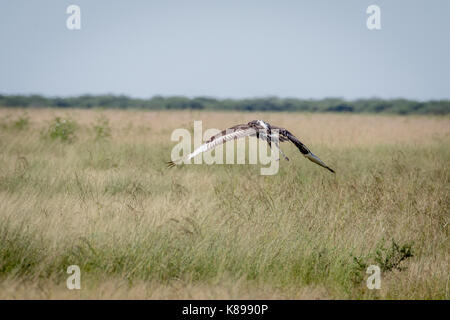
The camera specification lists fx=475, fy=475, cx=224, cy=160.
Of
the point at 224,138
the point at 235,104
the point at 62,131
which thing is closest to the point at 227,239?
the point at 224,138

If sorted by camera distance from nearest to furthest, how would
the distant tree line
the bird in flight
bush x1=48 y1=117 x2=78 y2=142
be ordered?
1. the bird in flight
2. bush x1=48 y1=117 x2=78 y2=142
3. the distant tree line

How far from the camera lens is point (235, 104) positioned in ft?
217

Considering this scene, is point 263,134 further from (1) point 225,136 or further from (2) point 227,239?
(2) point 227,239

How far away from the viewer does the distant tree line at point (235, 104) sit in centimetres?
5866

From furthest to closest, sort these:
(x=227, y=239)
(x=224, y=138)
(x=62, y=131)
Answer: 1. (x=62, y=131)
2. (x=224, y=138)
3. (x=227, y=239)

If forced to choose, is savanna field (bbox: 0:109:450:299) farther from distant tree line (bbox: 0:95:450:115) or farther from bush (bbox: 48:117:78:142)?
distant tree line (bbox: 0:95:450:115)

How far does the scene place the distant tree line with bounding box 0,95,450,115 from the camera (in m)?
58.7

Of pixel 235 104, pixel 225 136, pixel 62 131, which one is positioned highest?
pixel 235 104

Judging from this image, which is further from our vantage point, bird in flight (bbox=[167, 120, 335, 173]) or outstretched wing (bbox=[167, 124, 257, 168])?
bird in flight (bbox=[167, 120, 335, 173])

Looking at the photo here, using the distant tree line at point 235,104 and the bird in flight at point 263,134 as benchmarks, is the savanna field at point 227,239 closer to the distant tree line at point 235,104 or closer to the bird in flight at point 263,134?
the bird in flight at point 263,134

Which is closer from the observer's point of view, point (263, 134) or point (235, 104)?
point (263, 134)

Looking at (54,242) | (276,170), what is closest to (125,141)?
(276,170)

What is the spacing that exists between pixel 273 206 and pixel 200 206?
2.99ft

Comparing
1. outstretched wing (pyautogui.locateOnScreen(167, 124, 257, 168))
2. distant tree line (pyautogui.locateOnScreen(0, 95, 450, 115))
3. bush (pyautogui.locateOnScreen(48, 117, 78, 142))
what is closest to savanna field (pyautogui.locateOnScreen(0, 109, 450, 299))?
outstretched wing (pyautogui.locateOnScreen(167, 124, 257, 168))
